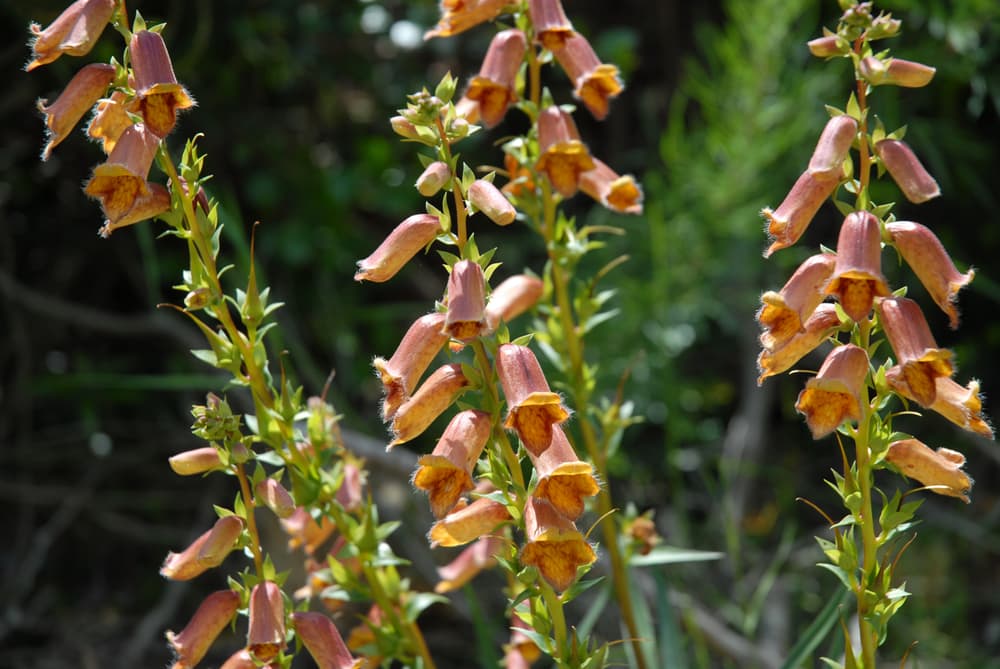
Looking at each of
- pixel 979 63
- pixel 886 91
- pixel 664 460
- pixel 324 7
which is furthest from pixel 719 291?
pixel 324 7

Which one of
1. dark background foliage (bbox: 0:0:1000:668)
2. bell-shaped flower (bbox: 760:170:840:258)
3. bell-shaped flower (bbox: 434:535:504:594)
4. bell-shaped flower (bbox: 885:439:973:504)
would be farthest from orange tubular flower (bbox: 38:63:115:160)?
dark background foliage (bbox: 0:0:1000:668)

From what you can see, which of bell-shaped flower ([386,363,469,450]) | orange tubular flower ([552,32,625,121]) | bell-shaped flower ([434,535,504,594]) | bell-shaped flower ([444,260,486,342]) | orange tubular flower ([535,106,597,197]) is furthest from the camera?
bell-shaped flower ([434,535,504,594])

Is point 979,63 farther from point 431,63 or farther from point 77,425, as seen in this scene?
point 77,425

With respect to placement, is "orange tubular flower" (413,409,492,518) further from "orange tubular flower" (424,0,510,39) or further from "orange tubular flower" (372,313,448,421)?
"orange tubular flower" (424,0,510,39)

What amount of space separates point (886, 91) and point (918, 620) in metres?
1.44

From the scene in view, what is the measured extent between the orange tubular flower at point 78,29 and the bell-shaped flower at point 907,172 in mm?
899

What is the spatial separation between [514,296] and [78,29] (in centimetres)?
58

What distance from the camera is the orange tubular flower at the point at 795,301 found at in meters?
1.14

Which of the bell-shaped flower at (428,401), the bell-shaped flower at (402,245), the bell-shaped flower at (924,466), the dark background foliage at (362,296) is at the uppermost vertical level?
the bell-shaped flower at (402,245)

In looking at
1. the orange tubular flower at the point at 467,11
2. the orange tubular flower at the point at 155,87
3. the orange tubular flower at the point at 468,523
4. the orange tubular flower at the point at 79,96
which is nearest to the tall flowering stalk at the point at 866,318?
the orange tubular flower at the point at 468,523

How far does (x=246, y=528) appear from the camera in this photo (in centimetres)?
125

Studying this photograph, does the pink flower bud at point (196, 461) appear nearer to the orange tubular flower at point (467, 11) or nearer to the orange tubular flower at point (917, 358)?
the orange tubular flower at point (467, 11)

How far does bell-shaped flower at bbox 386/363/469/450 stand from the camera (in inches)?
45.7

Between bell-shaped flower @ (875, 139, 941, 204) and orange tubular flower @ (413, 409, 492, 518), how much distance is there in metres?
0.53
